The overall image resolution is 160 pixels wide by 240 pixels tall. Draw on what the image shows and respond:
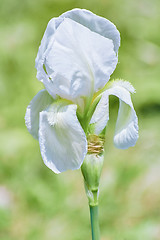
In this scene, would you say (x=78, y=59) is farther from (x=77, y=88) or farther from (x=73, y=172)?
(x=73, y=172)

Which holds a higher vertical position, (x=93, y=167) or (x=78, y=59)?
(x=78, y=59)

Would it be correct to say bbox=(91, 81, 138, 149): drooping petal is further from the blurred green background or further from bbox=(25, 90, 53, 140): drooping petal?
the blurred green background

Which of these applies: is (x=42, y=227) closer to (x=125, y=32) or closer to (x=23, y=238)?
(x=23, y=238)

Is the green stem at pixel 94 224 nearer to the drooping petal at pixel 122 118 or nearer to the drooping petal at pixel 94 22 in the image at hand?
the drooping petal at pixel 122 118

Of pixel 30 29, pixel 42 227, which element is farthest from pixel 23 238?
pixel 30 29

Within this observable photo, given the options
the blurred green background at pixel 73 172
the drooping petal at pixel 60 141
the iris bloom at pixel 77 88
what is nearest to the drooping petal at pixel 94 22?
the iris bloom at pixel 77 88

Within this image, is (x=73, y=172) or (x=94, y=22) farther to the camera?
(x=73, y=172)

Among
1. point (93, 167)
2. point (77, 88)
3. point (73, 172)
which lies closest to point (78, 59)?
point (77, 88)
